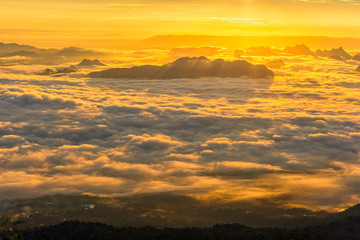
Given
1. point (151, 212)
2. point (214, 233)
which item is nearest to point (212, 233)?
point (214, 233)

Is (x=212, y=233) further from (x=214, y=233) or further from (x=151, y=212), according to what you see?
(x=151, y=212)

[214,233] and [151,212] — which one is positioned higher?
[151,212]

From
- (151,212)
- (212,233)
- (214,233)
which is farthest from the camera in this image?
(151,212)

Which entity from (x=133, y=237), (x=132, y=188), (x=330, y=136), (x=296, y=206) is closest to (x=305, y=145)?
(x=330, y=136)

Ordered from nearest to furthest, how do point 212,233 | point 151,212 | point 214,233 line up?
1. point 214,233
2. point 212,233
3. point 151,212

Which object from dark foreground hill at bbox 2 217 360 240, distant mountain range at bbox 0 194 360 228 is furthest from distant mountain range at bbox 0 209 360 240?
distant mountain range at bbox 0 194 360 228

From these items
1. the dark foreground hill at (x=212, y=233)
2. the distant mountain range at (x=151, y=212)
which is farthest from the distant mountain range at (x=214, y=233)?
the distant mountain range at (x=151, y=212)

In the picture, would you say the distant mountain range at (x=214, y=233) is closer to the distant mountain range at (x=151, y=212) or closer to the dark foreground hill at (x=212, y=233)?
the dark foreground hill at (x=212, y=233)

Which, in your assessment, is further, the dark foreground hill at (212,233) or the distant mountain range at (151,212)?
the distant mountain range at (151,212)

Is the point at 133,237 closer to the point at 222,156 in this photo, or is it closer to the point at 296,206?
the point at 296,206

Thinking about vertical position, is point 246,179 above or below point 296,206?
above

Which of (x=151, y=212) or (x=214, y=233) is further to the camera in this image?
(x=151, y=212)
